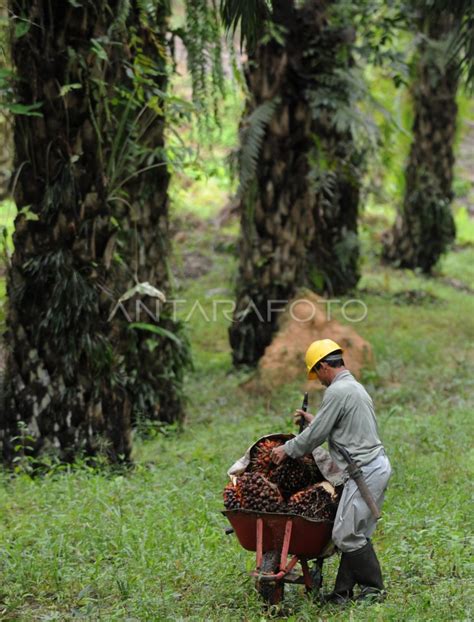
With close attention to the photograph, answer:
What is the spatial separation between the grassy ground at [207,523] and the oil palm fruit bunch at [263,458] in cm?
66

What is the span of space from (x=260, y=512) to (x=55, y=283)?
336 cm

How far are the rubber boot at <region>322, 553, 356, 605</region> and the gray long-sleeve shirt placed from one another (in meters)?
0.55

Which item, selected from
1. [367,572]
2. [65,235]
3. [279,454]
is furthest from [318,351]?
[65,235]

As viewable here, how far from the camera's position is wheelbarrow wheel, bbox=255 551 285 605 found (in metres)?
5.32

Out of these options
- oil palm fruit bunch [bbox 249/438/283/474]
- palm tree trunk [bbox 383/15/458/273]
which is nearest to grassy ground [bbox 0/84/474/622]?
oil palm fruit bunch [bbox 249/438/283/474]

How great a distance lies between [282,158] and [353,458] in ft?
24.7

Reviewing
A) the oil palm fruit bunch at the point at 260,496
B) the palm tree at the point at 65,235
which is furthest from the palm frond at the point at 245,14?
the oil palm fruit bunch at the point at 260,496

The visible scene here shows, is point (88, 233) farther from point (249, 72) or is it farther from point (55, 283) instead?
point (249, 72)

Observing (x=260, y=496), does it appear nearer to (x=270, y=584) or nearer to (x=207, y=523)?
(x=270, y=584)

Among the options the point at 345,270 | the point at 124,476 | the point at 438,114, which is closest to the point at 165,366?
the point at 124,476

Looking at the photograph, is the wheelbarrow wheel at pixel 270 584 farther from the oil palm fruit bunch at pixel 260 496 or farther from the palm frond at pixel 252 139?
the palm frond at pixel 252 139

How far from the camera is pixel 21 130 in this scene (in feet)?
26.2

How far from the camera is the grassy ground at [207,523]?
5.39 m

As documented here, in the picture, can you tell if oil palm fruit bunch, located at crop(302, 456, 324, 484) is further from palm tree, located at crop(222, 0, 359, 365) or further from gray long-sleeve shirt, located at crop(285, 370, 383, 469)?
palm tree, located at crop(222, 0, 359, 365)
